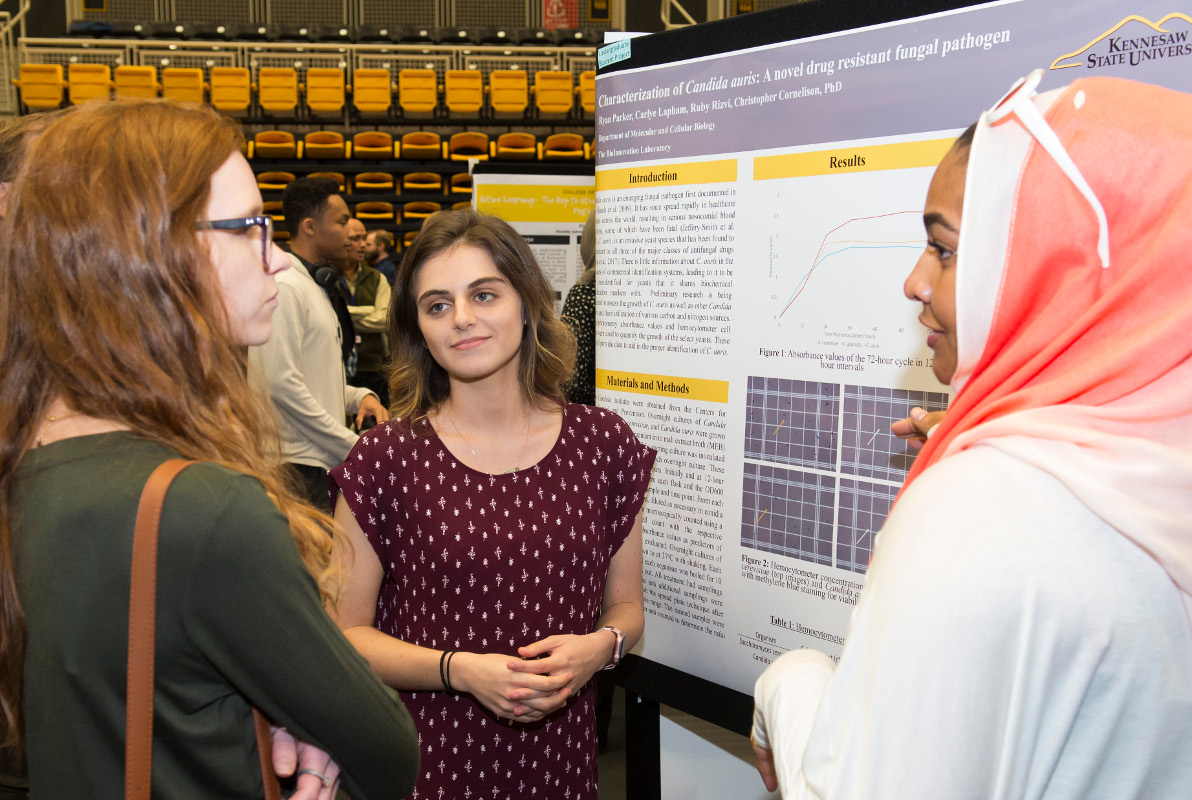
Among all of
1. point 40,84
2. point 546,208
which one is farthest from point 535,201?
point 40,84

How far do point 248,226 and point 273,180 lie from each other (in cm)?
1138

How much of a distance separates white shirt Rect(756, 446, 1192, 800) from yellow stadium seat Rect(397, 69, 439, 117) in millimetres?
12333

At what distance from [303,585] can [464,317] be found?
0.89 metres

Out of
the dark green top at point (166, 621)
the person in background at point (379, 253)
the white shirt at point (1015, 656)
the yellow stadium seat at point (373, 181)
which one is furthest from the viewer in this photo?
the yellow stadium seat at point (373, 181)

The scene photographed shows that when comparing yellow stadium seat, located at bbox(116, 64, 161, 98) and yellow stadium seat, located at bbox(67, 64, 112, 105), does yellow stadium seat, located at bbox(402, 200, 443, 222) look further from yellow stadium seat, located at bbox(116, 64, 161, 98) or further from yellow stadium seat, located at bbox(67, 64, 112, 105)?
yellow stadium seat, located at bbox(67, 64, 112, 105)

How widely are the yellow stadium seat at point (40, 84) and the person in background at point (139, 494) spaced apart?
1299 cm

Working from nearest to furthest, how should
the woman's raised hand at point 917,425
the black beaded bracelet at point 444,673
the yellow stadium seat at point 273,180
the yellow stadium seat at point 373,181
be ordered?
the woman's raised hand at point 917,425, the black beaded bracelet at point 444,673, the yellow stadium seat at point 273,180, the yellow stadium seat at point 373,181

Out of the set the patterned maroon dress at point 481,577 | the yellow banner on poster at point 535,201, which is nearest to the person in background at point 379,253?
the yellow banner on poster at point 535,201

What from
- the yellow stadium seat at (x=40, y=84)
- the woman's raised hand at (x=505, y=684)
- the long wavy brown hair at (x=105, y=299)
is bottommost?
the woman's raised hand at (x=505, y=684)

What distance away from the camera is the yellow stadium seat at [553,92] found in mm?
12109

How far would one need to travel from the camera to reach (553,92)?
12.1 m

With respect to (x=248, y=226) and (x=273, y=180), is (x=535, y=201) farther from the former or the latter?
(x=273, y=180)

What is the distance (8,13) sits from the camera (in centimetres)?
1235

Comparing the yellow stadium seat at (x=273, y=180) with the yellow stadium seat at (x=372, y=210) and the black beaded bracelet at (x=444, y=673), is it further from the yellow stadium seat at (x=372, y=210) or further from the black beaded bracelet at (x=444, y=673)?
the black beaded bracelet at (x=444, y=673)
